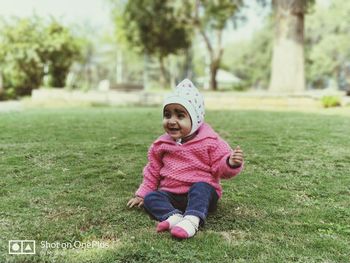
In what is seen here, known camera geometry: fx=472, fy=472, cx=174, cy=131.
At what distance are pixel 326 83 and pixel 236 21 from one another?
3568 cm

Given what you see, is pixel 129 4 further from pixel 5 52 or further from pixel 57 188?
pixel 57 188

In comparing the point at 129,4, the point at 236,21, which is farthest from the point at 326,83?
the point at 129,4

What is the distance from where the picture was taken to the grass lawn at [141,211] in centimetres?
239

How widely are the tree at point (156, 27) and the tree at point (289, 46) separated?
7206mm

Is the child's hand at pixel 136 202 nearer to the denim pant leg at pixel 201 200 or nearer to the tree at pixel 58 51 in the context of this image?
the denim pant leg at pixel 201 200

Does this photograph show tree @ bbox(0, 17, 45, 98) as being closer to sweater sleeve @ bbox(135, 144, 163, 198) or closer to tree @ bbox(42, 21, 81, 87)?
tree @ bbox(42, 21, 81, 87)

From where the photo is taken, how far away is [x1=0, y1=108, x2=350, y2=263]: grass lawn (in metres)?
2.39

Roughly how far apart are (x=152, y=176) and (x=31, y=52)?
19256mm

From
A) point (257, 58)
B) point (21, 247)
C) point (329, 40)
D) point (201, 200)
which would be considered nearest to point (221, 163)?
point (201, 200)

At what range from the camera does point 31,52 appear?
21.0 meters

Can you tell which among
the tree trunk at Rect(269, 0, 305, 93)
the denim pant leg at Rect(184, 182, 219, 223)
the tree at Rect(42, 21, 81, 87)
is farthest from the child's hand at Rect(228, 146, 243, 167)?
the tree at Rect(42, 21, 81, 87)

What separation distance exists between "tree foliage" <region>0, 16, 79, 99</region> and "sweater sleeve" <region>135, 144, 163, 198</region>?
1873cm

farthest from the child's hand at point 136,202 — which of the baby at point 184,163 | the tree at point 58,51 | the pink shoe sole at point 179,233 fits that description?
the tree at point 58,51

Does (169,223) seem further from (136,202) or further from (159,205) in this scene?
(136,202)
